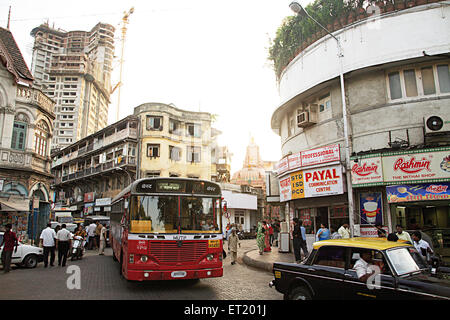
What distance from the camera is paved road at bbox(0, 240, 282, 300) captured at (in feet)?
25.1

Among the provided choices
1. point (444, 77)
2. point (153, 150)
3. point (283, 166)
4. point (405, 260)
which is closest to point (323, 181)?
point (283, 166)

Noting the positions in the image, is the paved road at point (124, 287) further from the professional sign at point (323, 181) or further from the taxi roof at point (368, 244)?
the professional sign at point (323, 181)

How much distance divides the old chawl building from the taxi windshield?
63.2 feet

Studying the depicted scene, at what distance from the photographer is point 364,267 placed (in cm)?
515

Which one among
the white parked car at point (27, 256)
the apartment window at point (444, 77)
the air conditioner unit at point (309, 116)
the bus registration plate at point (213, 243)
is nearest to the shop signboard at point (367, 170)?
the air conditioner unit at point (309, 116)

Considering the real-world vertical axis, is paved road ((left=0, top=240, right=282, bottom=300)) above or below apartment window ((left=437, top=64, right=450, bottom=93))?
below

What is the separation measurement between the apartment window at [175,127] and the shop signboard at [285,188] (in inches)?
958

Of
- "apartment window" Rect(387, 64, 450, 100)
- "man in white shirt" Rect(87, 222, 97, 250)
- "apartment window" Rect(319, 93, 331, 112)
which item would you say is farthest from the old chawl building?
"apartment window" Rect(387, 64, 450, 100)

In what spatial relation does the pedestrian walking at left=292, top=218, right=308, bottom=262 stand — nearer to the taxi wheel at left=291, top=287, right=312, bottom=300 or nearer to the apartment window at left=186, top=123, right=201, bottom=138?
the taxi wheel at left=291, top=287, right=312, bottom=300

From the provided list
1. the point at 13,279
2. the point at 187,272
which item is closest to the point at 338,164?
the point at 187,272

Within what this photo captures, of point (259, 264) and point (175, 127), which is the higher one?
point (175, 127)

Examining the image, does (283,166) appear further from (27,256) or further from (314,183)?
(27,256)

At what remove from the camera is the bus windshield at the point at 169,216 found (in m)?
8.22

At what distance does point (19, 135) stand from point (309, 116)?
1812 cm
